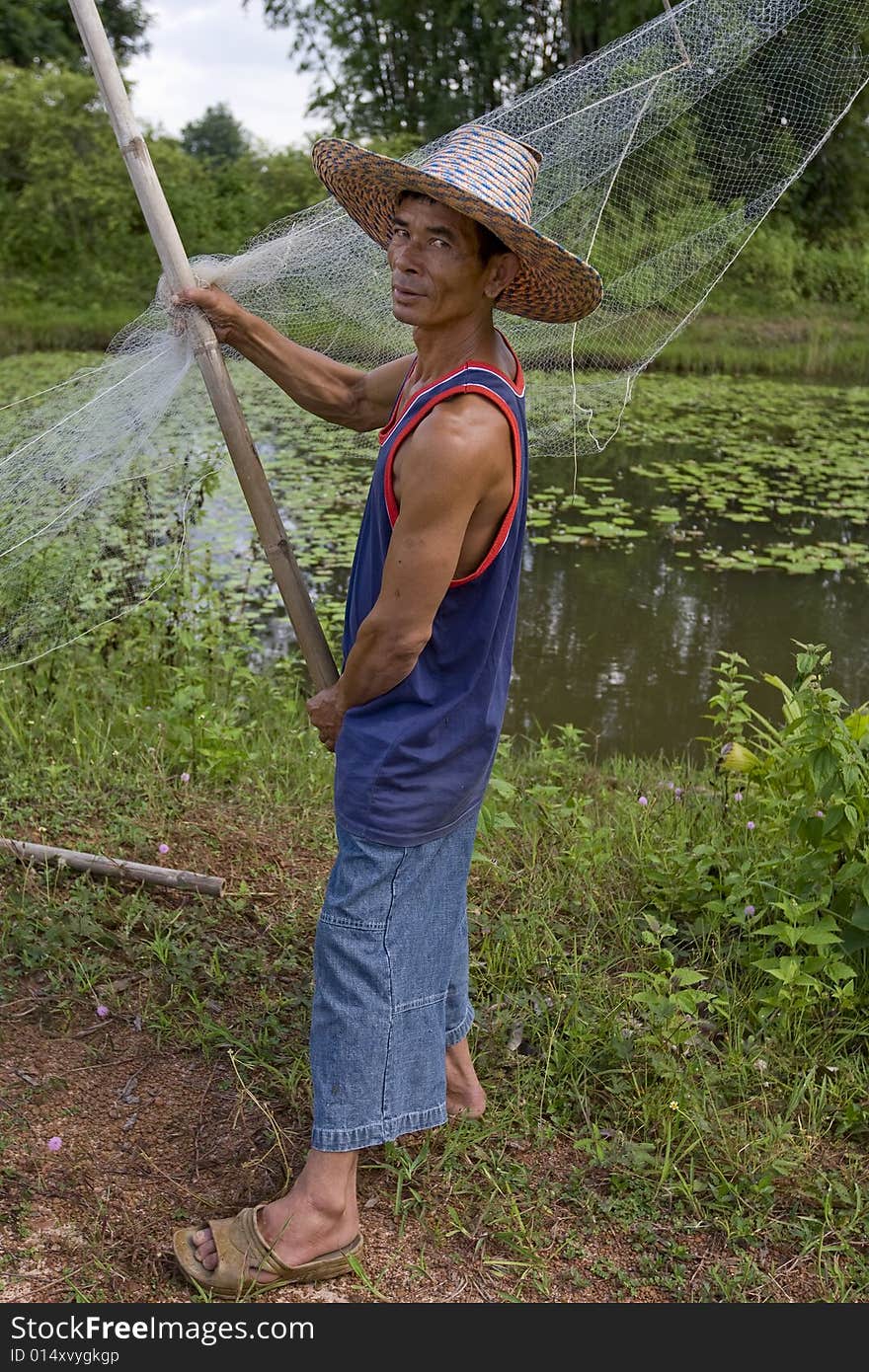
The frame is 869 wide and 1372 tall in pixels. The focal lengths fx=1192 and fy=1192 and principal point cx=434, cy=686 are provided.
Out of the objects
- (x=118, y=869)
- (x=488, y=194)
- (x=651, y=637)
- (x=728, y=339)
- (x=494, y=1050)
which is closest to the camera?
(x=488, y=194)

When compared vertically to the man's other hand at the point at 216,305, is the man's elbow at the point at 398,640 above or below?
below

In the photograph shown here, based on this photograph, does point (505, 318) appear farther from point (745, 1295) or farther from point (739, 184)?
point (745, 1295)

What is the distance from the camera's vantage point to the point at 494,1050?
2.22 metres

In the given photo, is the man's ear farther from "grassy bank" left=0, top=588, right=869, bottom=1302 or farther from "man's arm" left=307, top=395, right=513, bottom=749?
"grassy bank" left=0, top=588, right=869, bottom=1302

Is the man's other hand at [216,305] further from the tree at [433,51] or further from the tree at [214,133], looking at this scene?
the tree at [214,133]

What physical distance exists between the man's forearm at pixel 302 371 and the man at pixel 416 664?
0.07 meters

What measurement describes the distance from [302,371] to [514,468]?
0.57 m

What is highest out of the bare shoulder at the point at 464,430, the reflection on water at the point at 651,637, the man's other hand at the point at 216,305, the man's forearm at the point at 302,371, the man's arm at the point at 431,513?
the man's other hand at the point at 216,305

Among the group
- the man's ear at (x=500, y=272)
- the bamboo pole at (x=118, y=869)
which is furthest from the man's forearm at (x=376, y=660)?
the bamboo pole at (x=118, y=869)

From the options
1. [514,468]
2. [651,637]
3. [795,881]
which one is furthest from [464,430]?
[651,637]

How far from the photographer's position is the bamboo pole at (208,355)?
178cm

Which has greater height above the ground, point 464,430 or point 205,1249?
point 464,430

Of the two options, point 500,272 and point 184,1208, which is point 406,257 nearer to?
point 500,272

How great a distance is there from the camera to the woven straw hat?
4.81 feet
